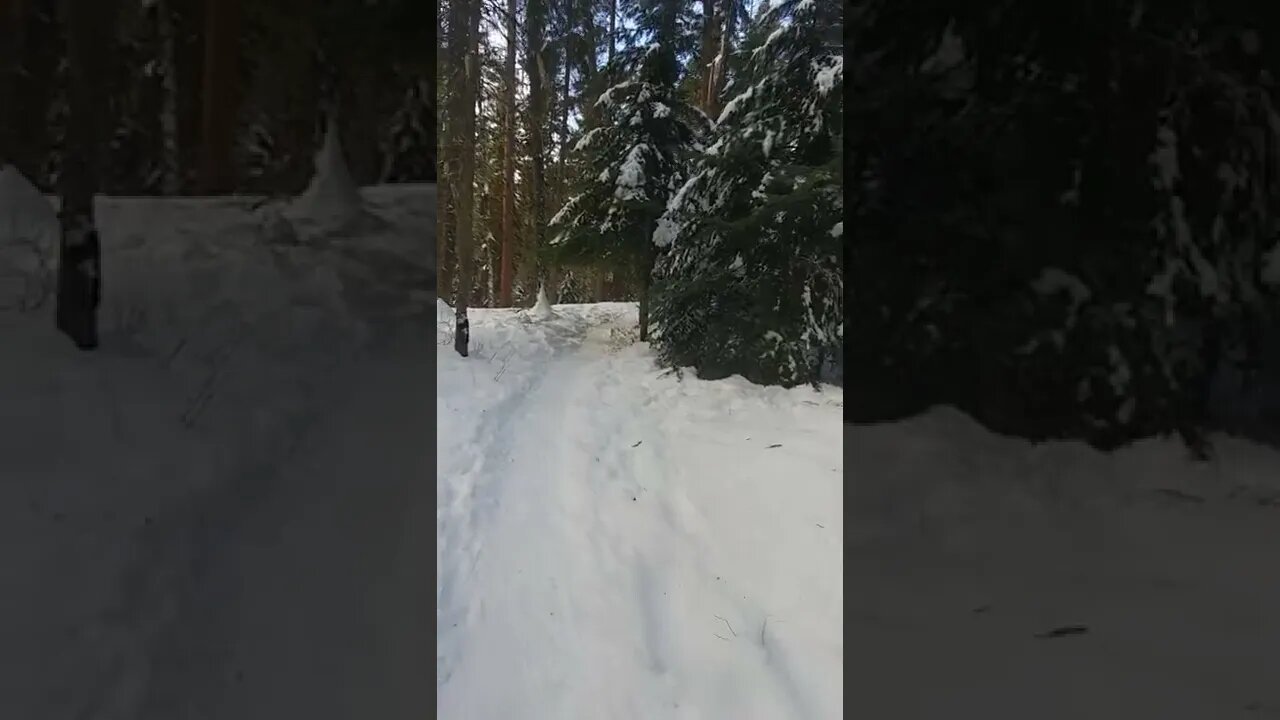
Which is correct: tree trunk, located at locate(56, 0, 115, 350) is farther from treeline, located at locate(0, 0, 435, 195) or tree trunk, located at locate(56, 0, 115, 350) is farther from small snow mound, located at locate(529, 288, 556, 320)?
small snow mound, located at locate(529, 288, 556, 320)

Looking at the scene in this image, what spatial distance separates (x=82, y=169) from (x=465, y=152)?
76 cm

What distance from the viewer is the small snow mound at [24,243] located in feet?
3.13

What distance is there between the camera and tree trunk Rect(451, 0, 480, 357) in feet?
4.86

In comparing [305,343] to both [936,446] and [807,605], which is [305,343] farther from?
[936,446]

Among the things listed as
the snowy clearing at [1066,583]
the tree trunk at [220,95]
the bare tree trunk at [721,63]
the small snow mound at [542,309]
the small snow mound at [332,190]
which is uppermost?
the bare tree trunk at [721,63]

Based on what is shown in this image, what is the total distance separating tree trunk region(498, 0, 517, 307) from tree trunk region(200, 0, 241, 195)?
57 cm

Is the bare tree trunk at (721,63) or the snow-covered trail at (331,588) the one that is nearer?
the snow-covered trail at (331,588)

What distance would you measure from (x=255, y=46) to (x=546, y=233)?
0.62 meters

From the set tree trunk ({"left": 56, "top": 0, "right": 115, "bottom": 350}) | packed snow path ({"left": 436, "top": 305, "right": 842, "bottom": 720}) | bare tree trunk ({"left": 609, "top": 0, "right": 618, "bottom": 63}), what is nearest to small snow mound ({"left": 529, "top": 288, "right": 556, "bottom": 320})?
packed snow path ({"left": 436, "top": 305, "right": 842, "bottom": 720})

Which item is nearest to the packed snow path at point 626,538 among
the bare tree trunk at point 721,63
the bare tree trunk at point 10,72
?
the bare tree trunk at point 721,63

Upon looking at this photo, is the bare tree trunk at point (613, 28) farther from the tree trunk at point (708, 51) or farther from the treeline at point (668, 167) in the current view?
the tree trunk at point (708, 51)

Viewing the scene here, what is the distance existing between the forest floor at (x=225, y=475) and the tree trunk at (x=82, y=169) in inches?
A: 1.0

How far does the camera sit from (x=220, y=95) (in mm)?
996

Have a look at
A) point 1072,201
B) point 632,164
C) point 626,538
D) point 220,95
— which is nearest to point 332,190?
point 220,95
